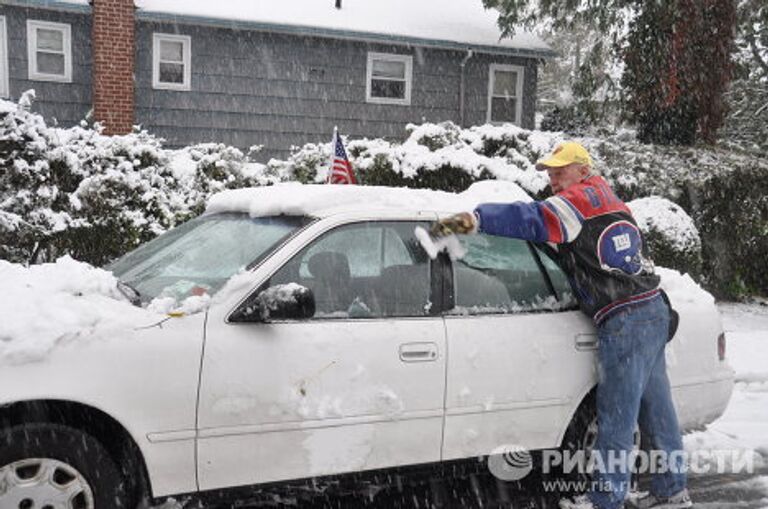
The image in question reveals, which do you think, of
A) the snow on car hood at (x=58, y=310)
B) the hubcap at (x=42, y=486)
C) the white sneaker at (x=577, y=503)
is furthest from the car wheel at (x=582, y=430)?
the hubcap at (x=42, y=486)

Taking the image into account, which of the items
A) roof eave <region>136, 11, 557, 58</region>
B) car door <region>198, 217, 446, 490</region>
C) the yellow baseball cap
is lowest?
car door <region>198, 217, 446, 490</region>

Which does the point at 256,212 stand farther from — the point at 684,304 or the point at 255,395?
the point at 684,304

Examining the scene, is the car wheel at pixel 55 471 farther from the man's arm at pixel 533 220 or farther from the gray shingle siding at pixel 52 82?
the gray shingle siding at pixel 52 82

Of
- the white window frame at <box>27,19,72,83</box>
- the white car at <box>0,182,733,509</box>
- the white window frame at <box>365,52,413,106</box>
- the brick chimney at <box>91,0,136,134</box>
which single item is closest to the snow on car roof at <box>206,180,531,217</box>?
the white car at <box>0,182,733,509</box>

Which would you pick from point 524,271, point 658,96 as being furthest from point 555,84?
point 524,271

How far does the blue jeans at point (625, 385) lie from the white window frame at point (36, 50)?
41.6ft

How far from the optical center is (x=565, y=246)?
4.27 metres

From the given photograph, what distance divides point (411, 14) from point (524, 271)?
13717 mm

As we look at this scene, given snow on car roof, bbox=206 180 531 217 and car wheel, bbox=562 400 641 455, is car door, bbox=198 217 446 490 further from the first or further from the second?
car wheel, bbox=562 400 641 455

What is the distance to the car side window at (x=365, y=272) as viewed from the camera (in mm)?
3819

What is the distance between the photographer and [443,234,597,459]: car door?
3971 millimetres

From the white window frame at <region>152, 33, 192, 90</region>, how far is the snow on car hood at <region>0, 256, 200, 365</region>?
11799 mm

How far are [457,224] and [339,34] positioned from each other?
12244 millimetres

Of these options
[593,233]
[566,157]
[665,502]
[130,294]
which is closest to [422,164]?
[566,157]
